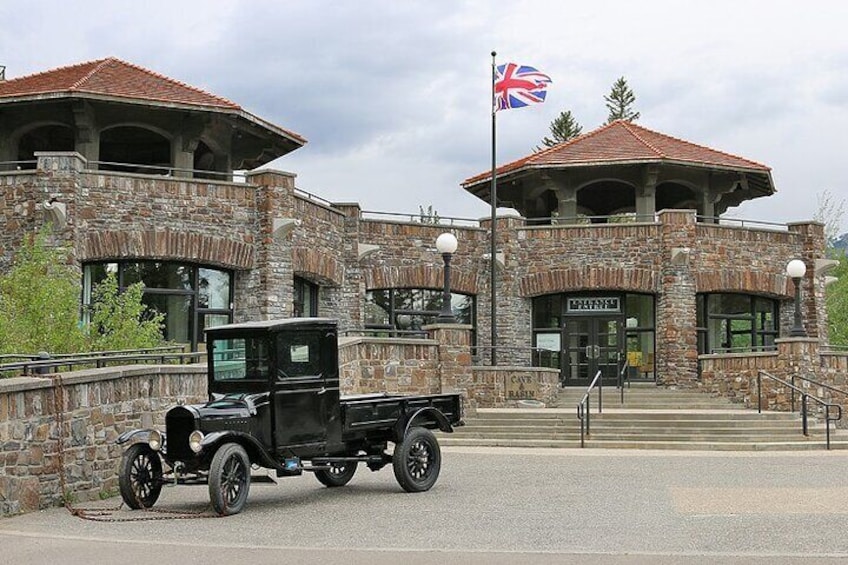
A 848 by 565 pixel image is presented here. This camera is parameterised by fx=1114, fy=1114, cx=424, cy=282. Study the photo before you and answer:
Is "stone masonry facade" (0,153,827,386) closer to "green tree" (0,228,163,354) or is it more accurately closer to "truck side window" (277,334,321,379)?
"green tree" (0,228,163,354)

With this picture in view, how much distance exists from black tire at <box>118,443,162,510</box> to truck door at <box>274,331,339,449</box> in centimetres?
137

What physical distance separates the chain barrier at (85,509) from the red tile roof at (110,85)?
575 inches

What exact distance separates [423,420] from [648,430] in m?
9.27

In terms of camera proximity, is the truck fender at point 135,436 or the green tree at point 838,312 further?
the green tree at point 838,312

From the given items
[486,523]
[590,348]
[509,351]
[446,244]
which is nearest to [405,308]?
[509,351]

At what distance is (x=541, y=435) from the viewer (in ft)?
71.3

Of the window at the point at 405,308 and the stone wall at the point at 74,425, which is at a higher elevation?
the window at the point at 405,308

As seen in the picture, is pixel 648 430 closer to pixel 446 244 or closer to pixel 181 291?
pixel 446 244

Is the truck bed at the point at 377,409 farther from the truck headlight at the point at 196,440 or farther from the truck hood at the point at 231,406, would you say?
the truck headlight at the point at 196,440

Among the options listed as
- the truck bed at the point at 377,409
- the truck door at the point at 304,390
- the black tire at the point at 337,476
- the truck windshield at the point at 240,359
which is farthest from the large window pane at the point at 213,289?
the truck door at the point at 304,390

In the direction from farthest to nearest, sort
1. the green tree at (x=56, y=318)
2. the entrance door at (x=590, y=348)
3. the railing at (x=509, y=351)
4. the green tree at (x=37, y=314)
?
the entrance door at (x=590, y=348) → the railing at (x=509, y=351) → the green tree at (x=56, y=318) → the green tree at (x=37, y=314)

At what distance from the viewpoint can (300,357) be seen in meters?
12.7

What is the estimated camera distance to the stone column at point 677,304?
30422 millimetres

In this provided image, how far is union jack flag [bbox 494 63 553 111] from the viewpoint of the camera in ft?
94.9
